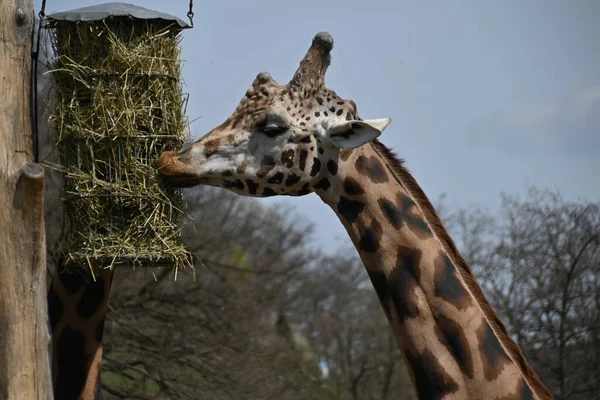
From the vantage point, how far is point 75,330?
7270 millimetres

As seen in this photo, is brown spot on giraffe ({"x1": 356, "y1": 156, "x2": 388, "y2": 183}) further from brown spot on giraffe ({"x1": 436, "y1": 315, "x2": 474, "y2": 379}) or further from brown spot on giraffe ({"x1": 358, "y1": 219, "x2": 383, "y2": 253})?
brown spot on giraffe ({"x1": 436, "y1": 315, "x2": 474, "y2": 379})

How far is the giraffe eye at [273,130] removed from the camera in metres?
6.72

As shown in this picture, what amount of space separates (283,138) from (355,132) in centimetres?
47

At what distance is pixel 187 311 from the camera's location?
48.6 feet

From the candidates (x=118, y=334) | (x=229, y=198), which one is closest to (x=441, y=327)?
(x=118, y=334)

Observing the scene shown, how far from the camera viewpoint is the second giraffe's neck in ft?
20.8

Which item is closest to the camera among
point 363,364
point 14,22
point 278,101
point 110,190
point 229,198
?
point 14,22

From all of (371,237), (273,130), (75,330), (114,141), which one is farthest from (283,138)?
(75,330)

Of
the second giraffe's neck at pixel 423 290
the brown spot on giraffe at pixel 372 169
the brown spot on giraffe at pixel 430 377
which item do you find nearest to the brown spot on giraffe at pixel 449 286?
the second giraffe's neck at pixel 423 290

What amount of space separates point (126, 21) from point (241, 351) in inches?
352

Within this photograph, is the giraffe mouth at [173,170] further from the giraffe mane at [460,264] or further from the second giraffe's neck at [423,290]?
the giraffe mane at [460,264]

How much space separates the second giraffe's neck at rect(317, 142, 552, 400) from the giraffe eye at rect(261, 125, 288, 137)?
15.6 inches

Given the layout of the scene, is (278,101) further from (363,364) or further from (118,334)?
(363,364)

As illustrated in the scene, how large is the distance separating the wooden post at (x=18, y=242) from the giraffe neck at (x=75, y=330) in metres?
1.67
